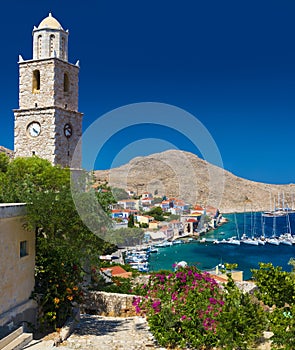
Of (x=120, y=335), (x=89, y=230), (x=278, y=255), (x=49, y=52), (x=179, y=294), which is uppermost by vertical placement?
(x=49, y=52)

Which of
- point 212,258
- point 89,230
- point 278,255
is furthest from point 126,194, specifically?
point 278,255

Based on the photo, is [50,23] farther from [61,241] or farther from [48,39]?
[61,241]

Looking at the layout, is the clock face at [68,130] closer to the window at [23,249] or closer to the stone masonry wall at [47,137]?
the stone masonry wall at [47,137]

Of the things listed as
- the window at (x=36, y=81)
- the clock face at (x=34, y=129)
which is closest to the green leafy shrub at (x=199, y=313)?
the clock face at (x=34, y=129)

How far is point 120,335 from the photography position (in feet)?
33.4

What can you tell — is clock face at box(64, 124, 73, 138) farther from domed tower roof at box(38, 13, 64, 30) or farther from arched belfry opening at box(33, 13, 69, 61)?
domed tower roof at box(38, 13, 64, 30)

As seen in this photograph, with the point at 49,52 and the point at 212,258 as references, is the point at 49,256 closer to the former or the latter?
the point at 49,52

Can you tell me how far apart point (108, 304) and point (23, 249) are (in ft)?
12.6

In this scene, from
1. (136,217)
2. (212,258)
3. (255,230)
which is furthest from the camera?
(255,230)

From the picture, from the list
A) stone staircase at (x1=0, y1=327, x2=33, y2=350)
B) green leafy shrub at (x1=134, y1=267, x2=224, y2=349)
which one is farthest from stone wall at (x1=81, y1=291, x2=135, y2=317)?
stone staircase at (x1=0, y1=327, x2=33, y2=350)

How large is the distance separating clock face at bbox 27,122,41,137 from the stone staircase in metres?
13.8

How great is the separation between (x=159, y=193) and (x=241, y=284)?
450 centimetres

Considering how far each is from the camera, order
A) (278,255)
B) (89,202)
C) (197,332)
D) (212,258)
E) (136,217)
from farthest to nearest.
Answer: (278,255) < (212,258) < (136,217) < (89,202) < (197,332)

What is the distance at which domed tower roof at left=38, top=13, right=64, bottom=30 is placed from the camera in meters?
21.1
